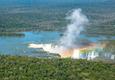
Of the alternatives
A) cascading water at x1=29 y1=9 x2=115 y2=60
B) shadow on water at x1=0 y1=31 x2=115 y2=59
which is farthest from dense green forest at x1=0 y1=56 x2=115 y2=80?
shadow on water at x1=0 y1=31 x2=115 y2=59

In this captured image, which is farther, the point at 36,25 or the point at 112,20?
the point at 112,20

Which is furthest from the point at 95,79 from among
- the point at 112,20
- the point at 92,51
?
the point at 112,20

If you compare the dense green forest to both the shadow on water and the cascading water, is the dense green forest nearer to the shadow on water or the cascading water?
the cascading water

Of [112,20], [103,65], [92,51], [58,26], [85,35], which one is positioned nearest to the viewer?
[103,65]

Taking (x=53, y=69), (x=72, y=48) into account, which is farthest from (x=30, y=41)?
(x=53, y=69)

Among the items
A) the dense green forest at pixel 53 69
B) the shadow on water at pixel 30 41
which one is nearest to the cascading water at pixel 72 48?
the shadow on water at pixel 30 41

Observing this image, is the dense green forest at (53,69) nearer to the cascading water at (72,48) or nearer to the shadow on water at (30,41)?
the cascading water at (72,48)

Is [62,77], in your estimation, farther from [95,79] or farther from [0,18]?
[0,18]

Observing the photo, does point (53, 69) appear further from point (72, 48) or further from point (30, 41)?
point (30, 41)
